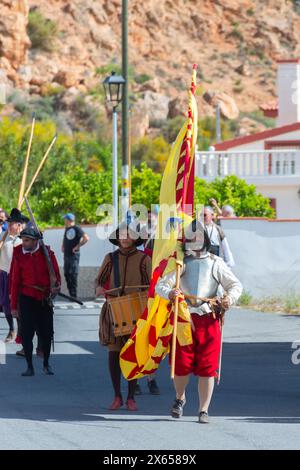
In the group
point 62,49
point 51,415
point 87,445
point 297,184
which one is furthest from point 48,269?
point 62,49

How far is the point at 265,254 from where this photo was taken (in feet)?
79.0

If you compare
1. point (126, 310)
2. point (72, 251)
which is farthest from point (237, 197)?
point (126, 310)

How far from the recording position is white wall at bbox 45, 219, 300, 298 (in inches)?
938

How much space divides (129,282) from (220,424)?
6.19ft

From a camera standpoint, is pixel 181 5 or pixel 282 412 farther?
pixel 181 5

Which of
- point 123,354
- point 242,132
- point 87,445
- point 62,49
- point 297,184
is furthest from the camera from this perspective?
point 62,49

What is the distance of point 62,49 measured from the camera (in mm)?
83812

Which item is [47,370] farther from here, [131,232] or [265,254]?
[265,254]

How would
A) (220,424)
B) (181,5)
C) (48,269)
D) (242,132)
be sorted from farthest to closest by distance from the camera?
(181,5) → (242,132) → (48,269) → (220,424)

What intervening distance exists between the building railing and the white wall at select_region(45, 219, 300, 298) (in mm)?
11923

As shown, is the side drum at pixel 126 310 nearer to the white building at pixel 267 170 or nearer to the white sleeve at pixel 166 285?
the white sleeve at pixel 166 285

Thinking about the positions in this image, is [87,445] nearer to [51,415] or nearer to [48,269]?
[51,415]

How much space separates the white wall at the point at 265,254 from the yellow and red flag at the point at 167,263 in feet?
39.6

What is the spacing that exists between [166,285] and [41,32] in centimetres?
7328
